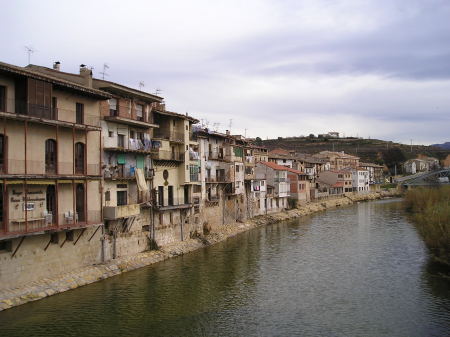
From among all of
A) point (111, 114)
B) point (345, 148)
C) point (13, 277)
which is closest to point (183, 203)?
point (111, 114)

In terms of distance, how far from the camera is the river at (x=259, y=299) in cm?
1991

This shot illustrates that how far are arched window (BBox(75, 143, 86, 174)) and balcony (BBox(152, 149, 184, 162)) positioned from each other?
8.08 metres

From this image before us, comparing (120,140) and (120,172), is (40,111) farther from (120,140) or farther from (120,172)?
(120,172)

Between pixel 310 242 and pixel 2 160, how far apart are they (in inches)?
1133

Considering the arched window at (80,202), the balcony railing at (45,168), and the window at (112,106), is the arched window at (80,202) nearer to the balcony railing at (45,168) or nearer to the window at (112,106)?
the balcony railing at (45,168)

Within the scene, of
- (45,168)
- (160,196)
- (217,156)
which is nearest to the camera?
(45,168)

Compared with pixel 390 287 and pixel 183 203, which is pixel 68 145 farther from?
pixel 390 287

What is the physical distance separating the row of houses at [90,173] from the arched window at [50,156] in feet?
0.19

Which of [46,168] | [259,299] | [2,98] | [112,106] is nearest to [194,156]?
[112,106]

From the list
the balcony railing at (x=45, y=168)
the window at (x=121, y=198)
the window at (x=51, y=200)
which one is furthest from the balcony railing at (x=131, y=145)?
the window at (x=51, y=200)

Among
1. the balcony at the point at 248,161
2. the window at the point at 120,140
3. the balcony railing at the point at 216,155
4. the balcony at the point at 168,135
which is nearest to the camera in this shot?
the window at the point at 120,140

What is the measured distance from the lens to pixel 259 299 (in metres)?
24.4

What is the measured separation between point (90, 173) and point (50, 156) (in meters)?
3.14

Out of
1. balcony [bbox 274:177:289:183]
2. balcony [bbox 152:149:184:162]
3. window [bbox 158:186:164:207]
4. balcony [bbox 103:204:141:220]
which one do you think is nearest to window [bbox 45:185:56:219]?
balcony [bbox 103:204:141:220]
